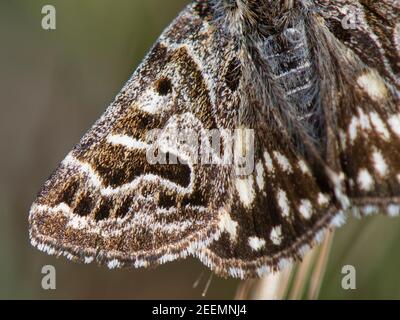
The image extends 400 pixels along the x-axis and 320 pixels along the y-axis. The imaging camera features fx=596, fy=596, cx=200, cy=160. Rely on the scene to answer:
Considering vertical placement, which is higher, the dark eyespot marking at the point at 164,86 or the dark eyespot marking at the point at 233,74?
the dark eyespot marking at the point at 233,74

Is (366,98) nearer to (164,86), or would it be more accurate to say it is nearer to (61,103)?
(164,86)

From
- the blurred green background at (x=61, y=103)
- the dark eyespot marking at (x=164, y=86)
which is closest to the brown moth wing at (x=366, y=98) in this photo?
the dark eyespot marking at (x=164, y=86)

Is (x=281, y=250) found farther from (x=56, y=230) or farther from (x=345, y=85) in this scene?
(x=56, y=230)

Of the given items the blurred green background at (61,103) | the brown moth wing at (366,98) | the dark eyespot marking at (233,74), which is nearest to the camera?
the brown moth wing at (366,98)

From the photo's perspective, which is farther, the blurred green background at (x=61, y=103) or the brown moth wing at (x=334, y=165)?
the blurred green background at (x=61, y=103)

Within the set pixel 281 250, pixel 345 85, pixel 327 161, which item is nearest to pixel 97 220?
pixel 281 250

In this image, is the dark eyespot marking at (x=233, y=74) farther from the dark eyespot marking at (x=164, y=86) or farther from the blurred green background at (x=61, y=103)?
the blurred green background at (x=61, y=103)

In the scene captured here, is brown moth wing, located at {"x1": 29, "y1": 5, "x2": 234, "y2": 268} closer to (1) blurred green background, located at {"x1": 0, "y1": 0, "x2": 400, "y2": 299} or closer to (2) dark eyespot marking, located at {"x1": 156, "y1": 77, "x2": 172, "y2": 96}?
(2) dark eyespot marking, located at {"x1": 156, "y1": 77, "x2": 172, "y2": 96}

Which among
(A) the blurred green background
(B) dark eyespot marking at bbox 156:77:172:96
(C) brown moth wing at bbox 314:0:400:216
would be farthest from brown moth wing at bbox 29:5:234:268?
(A) the blurred green background
